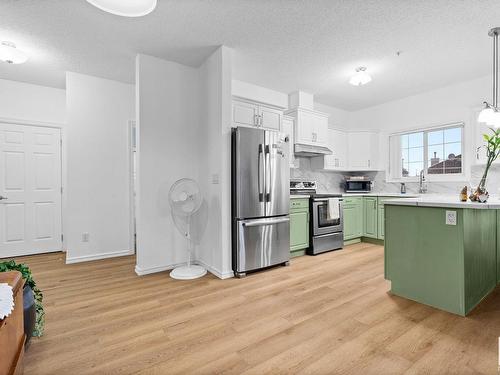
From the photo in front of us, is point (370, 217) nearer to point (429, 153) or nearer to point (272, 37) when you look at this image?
point (429, 153)

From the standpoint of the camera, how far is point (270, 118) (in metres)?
3.78

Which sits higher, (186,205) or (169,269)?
(186,205)

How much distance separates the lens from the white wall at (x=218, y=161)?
3.00m

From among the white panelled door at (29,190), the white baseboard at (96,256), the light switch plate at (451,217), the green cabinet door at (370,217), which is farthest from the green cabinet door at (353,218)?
the white panelled door at (29,190)

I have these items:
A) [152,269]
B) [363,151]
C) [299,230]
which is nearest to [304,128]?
[363,151]

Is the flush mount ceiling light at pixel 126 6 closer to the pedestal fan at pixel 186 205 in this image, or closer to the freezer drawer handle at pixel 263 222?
the pedestal fan at pixel 186 205

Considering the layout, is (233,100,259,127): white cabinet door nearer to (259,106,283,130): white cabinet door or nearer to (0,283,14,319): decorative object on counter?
(259,106,283,130): white cabinet door

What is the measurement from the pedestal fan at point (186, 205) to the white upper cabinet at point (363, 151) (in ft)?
11.2

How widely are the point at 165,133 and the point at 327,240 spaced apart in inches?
114

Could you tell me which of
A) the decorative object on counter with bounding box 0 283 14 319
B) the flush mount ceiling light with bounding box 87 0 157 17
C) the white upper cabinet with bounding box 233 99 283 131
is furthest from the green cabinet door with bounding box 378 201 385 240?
the decorative object on counter with bounding box 0 283 14 319

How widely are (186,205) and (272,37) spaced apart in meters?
2.16

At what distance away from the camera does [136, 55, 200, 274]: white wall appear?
318cm

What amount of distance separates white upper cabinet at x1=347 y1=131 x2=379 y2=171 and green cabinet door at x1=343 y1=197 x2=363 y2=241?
803 mm

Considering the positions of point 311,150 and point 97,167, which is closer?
point 97,167
